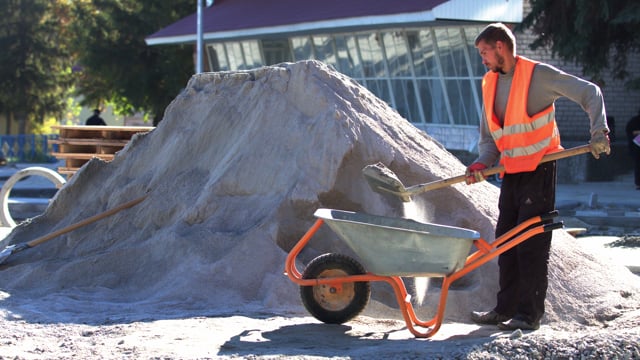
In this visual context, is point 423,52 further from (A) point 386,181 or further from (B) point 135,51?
(A) point 386,181


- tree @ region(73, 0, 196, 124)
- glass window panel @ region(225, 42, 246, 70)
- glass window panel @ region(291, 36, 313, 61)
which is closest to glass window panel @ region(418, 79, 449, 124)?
glass window panel @ region(291, 36, 313, 61)

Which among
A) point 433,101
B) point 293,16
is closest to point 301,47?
point 293,16

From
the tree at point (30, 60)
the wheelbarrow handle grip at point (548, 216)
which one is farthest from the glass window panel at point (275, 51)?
the wheelbarrow handle grip at point (548, 216)

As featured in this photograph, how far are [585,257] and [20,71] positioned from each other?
32.4m

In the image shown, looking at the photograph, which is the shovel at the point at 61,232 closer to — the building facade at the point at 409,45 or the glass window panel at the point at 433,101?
the building facade at the point at 409,45

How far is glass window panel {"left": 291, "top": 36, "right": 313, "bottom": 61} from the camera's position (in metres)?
26.1

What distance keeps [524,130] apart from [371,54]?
63.0 ft

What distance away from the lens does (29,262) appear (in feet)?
24.3

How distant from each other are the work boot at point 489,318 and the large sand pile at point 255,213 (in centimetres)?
37

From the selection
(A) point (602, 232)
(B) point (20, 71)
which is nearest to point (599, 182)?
(A) point (602, 232)

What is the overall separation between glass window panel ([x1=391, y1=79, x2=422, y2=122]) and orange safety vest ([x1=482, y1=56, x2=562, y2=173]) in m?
18.1

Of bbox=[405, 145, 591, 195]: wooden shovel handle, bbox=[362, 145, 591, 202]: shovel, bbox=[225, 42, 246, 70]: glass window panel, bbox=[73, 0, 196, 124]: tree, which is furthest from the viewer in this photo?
bbox=[73, 0, 196, 124]: tree

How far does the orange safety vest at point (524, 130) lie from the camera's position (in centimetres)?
545

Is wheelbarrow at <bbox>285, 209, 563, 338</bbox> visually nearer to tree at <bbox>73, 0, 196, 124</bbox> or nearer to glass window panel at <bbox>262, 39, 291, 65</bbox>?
glass window panel at <bbox>262, 39, 291, 65</bbox>
